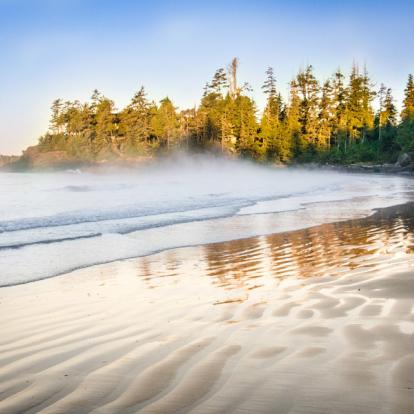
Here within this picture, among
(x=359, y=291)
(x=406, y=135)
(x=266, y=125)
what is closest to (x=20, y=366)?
(x=359, y=291)

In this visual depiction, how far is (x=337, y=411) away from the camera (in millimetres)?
2482

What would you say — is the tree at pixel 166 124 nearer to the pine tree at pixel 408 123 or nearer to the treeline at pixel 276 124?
the treeline at pixel 276 124

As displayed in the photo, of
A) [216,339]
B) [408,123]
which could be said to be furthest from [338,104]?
[216,339]

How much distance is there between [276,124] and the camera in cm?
7556

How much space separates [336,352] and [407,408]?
973mm

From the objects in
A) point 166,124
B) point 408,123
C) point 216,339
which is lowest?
point 216,339

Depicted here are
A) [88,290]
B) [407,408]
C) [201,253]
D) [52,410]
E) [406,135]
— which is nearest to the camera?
[407,408]

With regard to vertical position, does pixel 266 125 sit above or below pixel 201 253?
above

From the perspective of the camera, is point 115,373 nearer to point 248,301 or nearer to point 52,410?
point 52,410

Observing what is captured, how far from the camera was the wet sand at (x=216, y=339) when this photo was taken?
2.72 m

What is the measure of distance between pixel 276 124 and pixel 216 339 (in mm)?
73980

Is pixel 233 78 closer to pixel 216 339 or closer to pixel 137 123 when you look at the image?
pixel 137 123

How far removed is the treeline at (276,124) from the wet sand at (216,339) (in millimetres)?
65030

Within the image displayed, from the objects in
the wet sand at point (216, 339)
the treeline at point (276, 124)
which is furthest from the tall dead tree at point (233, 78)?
the wet sand at point (216, 339)
